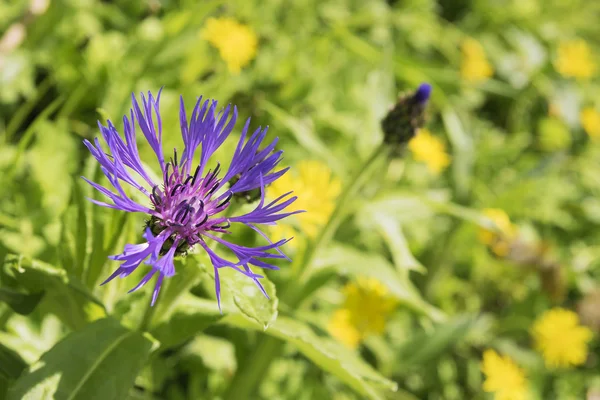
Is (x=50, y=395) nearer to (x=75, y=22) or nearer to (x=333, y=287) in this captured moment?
(x=333, y=287)

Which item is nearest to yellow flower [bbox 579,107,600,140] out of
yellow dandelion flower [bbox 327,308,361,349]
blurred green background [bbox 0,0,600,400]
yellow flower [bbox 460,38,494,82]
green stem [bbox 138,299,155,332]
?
blurred green background [bbox 0,0,600,400]

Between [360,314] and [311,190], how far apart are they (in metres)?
0.57

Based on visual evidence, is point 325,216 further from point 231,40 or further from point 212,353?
point 231,40

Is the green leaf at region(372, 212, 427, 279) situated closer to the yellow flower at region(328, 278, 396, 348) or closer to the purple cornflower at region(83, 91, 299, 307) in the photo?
the yellow flower at region(328, 278, 396, 348)

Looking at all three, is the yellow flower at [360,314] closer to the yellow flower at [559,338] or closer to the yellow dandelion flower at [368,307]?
the yellow dandelion flower at [368,307]

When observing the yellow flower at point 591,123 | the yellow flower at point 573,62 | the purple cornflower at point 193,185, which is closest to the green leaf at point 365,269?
the purple cornflower at point 193,185

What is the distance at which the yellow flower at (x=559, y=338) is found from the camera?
9.08 ft

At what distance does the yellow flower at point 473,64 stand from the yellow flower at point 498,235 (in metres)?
1.12

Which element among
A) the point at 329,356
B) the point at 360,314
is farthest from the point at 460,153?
the point at 329,356

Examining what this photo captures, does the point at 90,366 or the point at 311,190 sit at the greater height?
the point at 90,366

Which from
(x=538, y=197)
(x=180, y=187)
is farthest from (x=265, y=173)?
(x=538, y=197)

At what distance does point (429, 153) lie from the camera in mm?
2900

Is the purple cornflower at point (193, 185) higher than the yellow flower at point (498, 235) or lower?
higher

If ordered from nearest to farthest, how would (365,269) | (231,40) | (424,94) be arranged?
(424,94)
(365,269)
(231,40)
